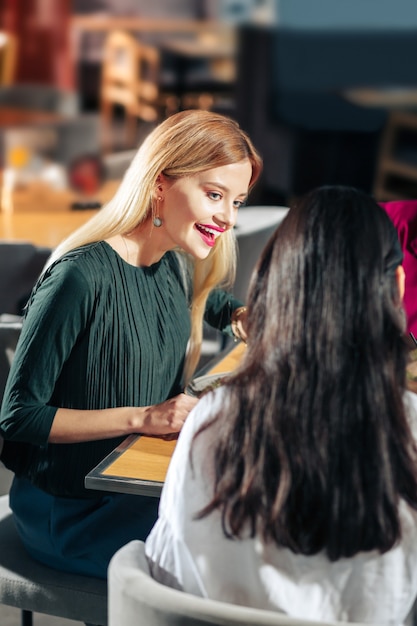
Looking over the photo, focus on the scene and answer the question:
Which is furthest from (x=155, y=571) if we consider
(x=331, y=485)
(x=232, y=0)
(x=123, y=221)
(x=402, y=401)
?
(x=232, y=0)

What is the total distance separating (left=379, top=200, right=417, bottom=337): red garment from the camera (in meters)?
2.05

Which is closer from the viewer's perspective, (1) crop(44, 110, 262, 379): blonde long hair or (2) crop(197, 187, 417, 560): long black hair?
(2) crop(197, 187, 417, 560): long black hair

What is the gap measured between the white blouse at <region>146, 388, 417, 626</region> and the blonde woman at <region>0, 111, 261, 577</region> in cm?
44

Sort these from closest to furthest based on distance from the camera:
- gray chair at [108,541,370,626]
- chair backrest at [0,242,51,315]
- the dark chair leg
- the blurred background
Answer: gray chair at [108,541,370,626] → the dark chair leg → chair backrest at [0,242,51,315] → the blurred background

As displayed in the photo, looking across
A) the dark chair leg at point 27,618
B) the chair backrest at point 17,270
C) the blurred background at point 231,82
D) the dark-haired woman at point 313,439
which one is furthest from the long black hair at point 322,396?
the blurred background at point 231,82

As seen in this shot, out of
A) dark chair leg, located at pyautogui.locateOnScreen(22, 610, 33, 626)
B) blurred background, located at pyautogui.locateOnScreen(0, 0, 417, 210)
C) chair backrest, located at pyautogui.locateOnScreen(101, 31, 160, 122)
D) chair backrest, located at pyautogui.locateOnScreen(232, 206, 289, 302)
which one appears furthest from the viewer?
chair backrest, located at pyautogui.locateOnScreen(101, 31, 160, 122)

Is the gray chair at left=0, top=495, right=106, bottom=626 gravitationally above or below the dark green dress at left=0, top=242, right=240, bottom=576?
below

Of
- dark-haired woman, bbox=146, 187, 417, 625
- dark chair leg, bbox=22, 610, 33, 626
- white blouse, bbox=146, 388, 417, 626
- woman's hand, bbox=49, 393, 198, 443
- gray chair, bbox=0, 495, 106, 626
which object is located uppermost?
dark-haired woman, bbox=146, 187, 417, 625

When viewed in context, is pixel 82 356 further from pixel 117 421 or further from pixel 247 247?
pixel 247 247

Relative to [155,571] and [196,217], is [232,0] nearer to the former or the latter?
[196,217]

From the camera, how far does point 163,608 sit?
1.00 meters

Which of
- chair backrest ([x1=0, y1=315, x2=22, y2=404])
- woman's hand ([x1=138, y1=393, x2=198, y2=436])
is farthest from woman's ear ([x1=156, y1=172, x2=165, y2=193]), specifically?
chair backrest ([x1=0, y1=315, x2=22, y2=404])

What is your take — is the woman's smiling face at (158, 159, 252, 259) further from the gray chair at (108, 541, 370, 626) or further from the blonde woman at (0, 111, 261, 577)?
the gray chair at (108, 541, 370, 626)

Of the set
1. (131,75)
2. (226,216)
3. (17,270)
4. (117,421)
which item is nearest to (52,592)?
(117,421)
